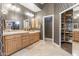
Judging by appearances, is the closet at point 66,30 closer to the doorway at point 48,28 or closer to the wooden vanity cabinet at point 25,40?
the doorway at point 48,28

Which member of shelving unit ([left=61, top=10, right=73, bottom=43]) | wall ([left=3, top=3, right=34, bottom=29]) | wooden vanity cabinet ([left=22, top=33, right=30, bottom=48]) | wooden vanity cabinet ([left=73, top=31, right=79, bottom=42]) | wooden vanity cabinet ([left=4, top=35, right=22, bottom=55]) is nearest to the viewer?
wooden vanity cabinet ([left=73, top=31, right=79, bottom=42])

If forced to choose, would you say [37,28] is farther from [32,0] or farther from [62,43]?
[62,43]

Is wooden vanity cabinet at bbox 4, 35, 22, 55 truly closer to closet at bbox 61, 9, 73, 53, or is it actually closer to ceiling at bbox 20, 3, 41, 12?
ceiling at bbox 20, 3, 41, 12

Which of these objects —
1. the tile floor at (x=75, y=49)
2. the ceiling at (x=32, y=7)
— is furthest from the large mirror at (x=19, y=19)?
the tile floor at (x=75, y=49)

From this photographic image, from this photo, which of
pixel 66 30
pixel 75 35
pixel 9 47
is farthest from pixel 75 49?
pixel 9 47

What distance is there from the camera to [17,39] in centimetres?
385

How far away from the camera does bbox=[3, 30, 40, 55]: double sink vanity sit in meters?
3.48

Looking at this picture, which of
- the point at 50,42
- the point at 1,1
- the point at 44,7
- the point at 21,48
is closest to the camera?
the point at 1,1

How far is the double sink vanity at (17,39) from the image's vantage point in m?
3.48

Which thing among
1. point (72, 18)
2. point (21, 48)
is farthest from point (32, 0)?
point (21, 48)

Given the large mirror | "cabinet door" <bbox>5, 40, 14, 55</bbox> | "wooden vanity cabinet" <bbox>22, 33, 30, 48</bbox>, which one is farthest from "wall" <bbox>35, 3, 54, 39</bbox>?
"cabinet door" <bbox>5, 40, 14, 55</bbox>

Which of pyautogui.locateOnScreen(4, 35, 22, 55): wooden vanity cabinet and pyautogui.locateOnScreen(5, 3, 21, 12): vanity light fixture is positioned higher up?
pyautogui.locateOnScreen(5, 3, 21, 12): vanity light fixture

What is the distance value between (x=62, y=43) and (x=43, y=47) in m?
0.86

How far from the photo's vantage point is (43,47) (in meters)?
3.50
